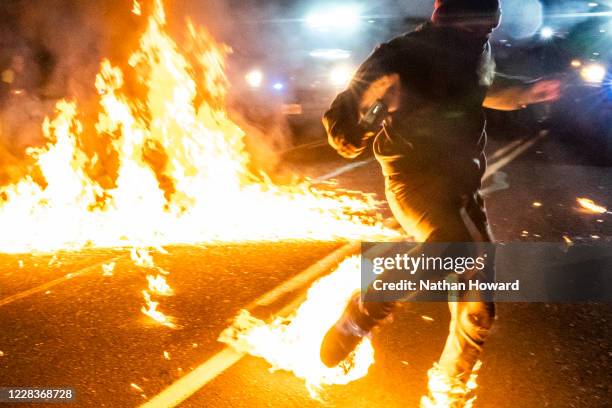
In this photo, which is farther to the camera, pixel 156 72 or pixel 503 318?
pixel 156 72

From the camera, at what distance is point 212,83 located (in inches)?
291

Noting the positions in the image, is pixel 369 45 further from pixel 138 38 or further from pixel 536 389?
pixel 536 389

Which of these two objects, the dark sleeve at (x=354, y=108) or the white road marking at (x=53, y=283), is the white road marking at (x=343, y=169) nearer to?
the white road marking at (x=53, y=283)

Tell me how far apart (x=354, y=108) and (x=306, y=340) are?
1424 mm

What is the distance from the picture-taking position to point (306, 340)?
3326mm

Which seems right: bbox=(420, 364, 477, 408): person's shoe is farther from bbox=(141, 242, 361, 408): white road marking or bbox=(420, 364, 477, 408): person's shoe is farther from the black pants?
bbox=(141, 242, 361, 408): white road marking

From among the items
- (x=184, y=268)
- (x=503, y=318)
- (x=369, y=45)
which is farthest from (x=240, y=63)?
(x=503, y=318)

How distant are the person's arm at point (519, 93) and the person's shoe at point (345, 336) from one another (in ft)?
4.22

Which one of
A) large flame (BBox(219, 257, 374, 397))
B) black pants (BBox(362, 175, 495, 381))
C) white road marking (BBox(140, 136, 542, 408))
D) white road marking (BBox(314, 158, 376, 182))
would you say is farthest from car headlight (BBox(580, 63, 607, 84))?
black pants (BBox(362, 175, 495, 381))

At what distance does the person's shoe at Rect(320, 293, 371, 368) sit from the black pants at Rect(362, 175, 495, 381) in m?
0.09

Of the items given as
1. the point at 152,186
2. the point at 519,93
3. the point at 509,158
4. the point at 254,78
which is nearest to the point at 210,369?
the point at 519,93

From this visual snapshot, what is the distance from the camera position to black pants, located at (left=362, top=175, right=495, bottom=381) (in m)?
2.65

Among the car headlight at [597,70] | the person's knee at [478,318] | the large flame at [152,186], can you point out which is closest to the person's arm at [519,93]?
the person's knee at [478,318]

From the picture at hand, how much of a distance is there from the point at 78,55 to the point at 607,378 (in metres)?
5.87
